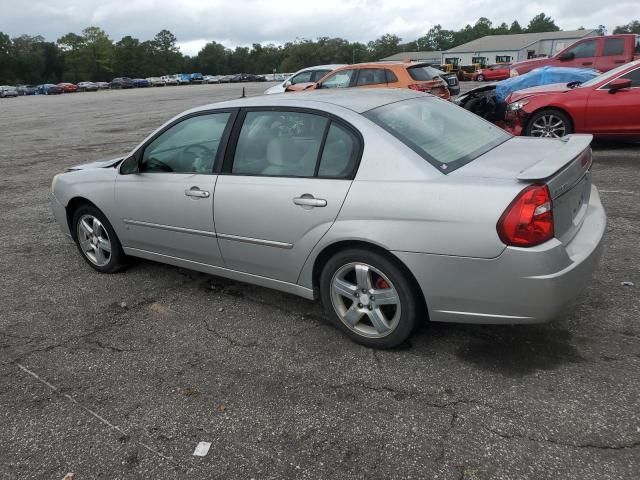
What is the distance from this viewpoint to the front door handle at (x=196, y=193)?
3.82 meters

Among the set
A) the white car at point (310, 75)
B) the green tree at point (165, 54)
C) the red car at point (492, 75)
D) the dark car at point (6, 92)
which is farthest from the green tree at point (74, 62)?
the white car at point (310, 75)

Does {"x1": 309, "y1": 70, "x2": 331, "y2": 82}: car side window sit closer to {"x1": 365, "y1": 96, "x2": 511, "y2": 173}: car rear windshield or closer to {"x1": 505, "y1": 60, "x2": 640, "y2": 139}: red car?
{"x1": 505, "y1": 60, "x2": 640, "y2": 139}: red car

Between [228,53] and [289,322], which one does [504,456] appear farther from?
[228,53]

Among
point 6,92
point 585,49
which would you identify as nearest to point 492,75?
point 585,49

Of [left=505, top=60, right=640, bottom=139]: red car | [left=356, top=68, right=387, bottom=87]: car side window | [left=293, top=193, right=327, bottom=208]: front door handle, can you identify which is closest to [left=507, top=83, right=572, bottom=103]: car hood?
[left=505, top=60, right=640, bottom=139]: red car

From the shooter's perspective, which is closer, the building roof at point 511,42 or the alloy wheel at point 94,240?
the alloy wheel at point 94,240

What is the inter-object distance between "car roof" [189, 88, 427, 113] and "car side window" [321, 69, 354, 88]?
9.63 m

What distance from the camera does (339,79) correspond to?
44.5 feet

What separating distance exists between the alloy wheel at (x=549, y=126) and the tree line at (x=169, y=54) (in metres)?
105

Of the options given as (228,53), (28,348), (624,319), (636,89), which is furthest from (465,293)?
(228,53)

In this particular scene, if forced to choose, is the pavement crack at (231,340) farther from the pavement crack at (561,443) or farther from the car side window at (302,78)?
the car side window at (302,78)

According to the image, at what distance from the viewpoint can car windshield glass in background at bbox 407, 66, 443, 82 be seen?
41.7 feet

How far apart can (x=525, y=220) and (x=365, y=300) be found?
3.48 ft

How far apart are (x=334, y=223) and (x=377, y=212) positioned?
0.97 feet
